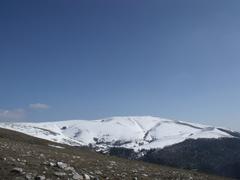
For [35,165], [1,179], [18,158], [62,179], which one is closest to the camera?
[1,179]

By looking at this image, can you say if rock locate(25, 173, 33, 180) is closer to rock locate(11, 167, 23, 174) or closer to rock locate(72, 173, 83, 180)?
rock locate(11, 167, 23, 174)

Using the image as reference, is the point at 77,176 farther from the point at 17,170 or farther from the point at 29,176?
the point at 17,170

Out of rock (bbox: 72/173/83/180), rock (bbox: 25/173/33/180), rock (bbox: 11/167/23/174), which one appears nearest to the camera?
rock (bbox: 25/173/33/180)

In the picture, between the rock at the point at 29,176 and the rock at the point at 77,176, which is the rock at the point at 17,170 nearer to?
the rock at the point at 29,176

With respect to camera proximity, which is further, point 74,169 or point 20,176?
point 74,169

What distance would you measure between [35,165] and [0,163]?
1.86m

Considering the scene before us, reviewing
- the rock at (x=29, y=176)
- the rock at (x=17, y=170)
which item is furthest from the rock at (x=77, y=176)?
the rock at (x=17, y=170)

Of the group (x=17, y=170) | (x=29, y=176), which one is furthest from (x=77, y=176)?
(x=17, y=170)

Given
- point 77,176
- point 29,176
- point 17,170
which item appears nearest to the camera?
point 29,176

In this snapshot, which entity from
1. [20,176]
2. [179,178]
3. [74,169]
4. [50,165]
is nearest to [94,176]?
[74,169]

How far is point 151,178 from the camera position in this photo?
22.5m

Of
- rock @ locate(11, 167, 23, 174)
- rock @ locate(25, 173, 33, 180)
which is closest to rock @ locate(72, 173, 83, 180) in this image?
rock @ locate(25, 173, 33, 180)

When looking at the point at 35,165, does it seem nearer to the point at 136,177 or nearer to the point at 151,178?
the point at 136,177

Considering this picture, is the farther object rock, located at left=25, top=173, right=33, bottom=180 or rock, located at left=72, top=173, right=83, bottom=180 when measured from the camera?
rock, located at left=72, top=173, right=83, bottom=180
